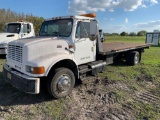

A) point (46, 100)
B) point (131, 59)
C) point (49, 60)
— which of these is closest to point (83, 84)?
point (46, 100)

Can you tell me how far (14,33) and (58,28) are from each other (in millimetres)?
6027

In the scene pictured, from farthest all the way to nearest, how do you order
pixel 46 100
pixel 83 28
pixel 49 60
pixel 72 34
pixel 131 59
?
pixel 131 59
pixel 83 28
pixel 72 34
pixel 46 100
pixel 49 60

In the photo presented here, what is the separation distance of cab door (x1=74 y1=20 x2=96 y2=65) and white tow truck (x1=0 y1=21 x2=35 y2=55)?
6.00 m

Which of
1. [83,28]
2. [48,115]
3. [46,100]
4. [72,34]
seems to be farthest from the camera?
[83,28]

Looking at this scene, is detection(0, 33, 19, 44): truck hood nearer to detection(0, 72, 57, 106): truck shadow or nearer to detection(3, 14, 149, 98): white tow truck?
detection(3, 14, 149, 98): white tow truck

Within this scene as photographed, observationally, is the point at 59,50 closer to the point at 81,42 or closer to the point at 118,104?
the point at 81,42

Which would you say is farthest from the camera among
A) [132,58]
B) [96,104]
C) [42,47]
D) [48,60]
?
[132,58]

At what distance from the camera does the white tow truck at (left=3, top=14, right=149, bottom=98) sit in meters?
3.98

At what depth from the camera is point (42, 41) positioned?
430 cm

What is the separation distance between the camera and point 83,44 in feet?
17.1

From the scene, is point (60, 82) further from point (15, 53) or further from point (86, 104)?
point (15, 53)

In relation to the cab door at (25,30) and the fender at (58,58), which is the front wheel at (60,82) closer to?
the fender at (58,58)

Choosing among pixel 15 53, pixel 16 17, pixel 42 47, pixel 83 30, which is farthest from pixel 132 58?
pixel 16 17

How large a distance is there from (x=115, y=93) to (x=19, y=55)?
114 inches
